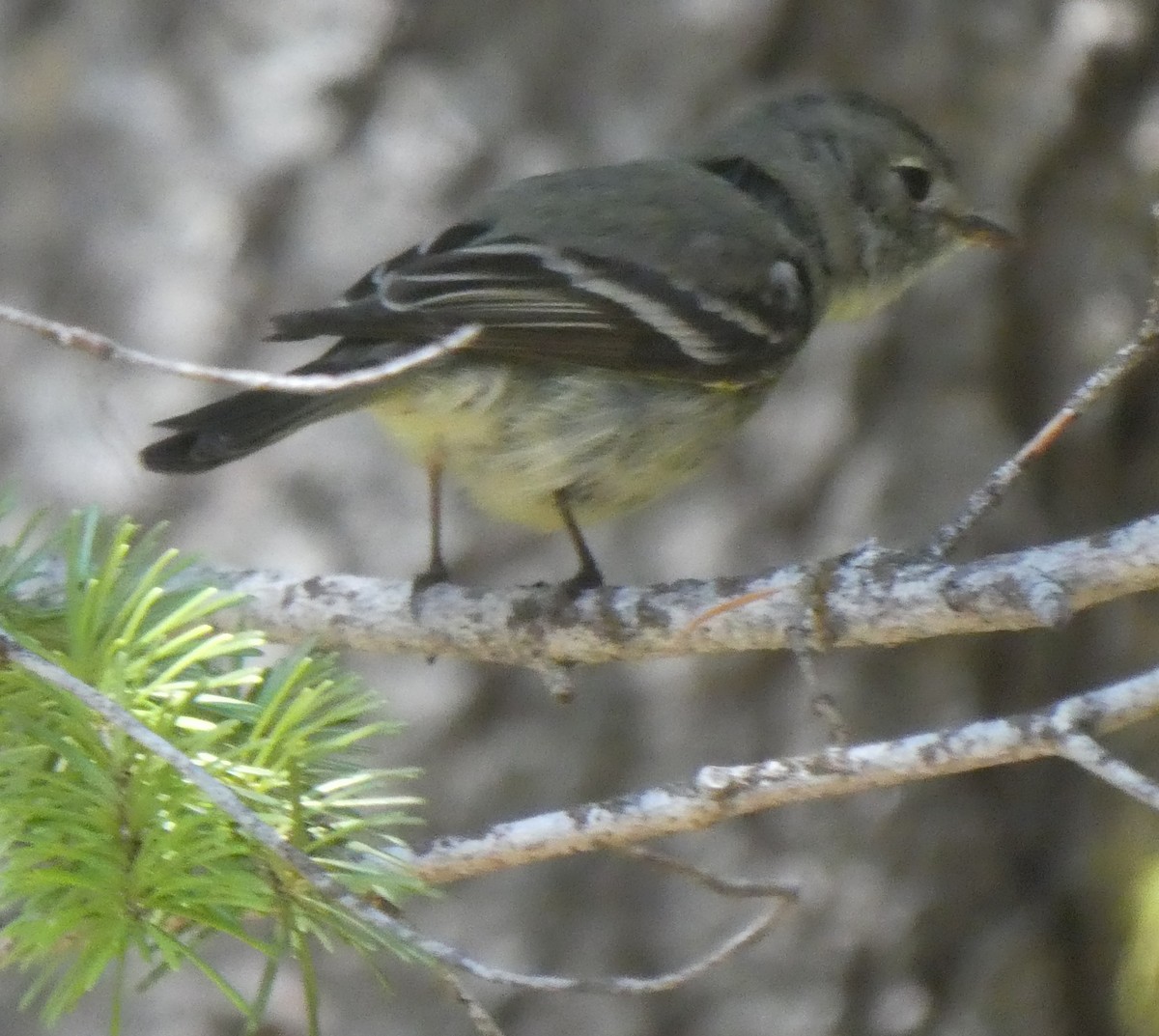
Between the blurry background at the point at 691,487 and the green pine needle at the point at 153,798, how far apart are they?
1311mm

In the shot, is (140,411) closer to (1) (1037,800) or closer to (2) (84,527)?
(2) (84,527)

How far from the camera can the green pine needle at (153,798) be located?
977 mm

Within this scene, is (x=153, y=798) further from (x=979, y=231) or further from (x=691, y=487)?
(x=979, y=231)

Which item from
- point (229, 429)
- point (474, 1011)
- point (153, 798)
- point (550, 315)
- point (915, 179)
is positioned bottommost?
point (474, 1011)

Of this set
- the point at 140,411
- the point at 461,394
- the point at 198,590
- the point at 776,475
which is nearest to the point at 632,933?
the point at 776,475

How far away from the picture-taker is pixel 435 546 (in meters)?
2.01

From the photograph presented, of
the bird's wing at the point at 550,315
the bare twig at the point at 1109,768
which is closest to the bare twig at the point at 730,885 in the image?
the bare twig at the point at 1109,768

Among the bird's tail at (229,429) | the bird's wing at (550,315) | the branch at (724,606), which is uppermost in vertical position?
the bird's wing at (550,315)

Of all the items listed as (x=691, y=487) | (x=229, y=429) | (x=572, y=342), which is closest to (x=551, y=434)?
(x=572, y=342)

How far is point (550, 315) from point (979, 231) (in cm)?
88

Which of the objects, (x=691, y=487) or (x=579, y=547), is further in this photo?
(x=691, y=487)

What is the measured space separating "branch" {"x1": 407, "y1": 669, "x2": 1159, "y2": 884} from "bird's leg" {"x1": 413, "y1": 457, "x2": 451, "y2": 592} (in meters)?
0.63

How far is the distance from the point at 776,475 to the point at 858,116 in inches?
23.6

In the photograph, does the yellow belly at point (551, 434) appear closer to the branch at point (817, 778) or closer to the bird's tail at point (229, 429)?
the bird's tail at point (229, 429)
